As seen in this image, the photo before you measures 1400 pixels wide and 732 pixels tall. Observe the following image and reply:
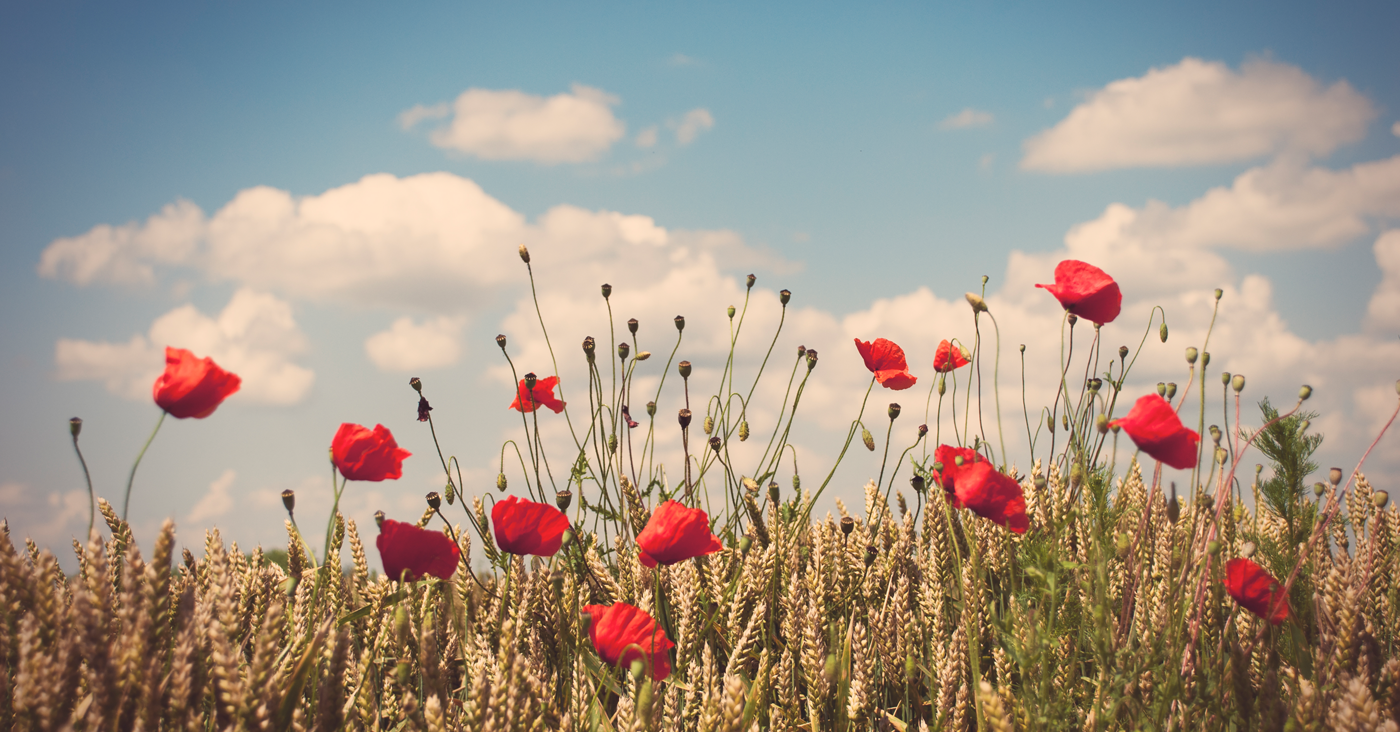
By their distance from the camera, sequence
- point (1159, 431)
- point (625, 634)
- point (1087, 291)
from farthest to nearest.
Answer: point (1087, 291) < point (625, 634) < point (1159, 431)

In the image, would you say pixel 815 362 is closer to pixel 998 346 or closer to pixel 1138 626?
pixel 998 346

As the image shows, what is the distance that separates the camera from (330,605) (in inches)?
91.1

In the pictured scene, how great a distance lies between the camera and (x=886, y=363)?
122 inches

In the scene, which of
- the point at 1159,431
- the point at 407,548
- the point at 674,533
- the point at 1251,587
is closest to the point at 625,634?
the point at 674,533

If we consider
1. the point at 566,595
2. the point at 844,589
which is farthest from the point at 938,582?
the point at 566,595

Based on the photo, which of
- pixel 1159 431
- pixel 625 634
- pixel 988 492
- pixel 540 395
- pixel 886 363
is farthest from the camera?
pixel 886 363

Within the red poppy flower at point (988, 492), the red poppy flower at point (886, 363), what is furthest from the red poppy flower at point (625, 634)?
the red poppy flower at point (886, 363)

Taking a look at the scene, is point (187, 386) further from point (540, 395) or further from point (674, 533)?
point (540, 395)

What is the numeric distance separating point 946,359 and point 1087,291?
36.4 inches

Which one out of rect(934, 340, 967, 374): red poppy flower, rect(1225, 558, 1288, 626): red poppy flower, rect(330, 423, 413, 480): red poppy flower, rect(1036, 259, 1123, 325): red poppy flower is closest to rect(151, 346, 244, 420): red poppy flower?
rect(330, 423, 413, 480): red poppy flower

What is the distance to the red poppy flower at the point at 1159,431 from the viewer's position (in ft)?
5.40

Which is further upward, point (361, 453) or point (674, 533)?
point (361, 453)

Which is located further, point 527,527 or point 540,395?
point 540,395

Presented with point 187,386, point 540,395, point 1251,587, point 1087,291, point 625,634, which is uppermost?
point 1087,291
